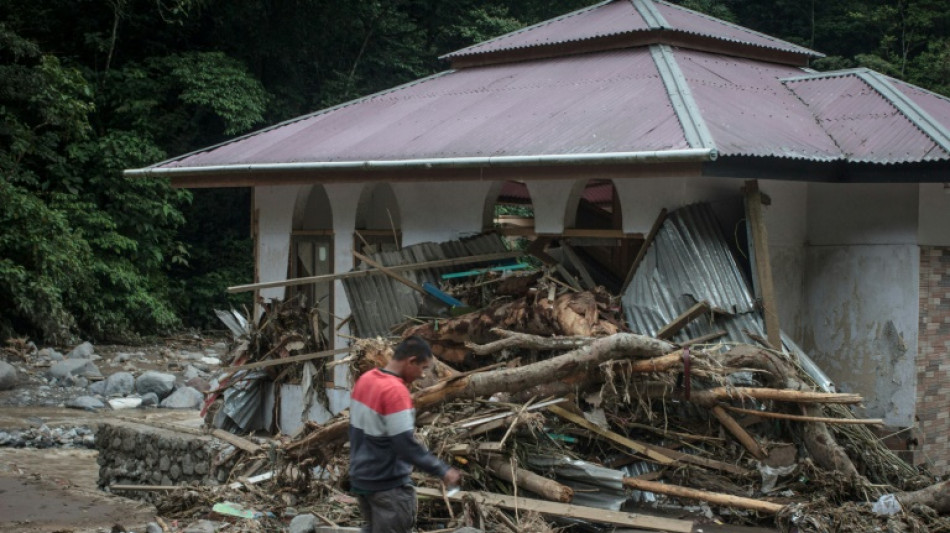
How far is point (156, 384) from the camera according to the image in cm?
2030

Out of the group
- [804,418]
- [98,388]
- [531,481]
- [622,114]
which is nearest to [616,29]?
[622,114]

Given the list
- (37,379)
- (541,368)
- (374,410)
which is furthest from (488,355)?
(37,379)

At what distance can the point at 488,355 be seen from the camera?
999 cm

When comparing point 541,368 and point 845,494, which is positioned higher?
point 541,368

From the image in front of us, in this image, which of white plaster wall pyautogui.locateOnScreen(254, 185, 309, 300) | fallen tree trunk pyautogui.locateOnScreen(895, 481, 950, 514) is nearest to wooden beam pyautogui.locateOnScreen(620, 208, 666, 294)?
fallen tree trunk pyautogui.locateOnScreen(895, 481, 950, 514)

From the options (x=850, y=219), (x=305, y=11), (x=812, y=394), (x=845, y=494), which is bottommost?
(x=845, y=494)

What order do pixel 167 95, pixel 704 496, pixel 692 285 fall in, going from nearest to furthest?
pixel 704 496
pixel 692 285
pixel 167 95

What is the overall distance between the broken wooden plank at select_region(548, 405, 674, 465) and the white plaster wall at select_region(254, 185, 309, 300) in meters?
6.08

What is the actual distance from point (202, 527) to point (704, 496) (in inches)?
171

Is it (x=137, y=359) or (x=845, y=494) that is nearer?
(x=845, y=494)

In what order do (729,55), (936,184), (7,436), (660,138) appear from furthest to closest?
1. (7,436)
2. (729,55)
3. (936,184)
4. (660,138)

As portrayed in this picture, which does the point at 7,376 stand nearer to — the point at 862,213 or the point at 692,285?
the point at 692,285

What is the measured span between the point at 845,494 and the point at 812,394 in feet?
2.78

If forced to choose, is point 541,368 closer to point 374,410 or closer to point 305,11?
point 374,410
